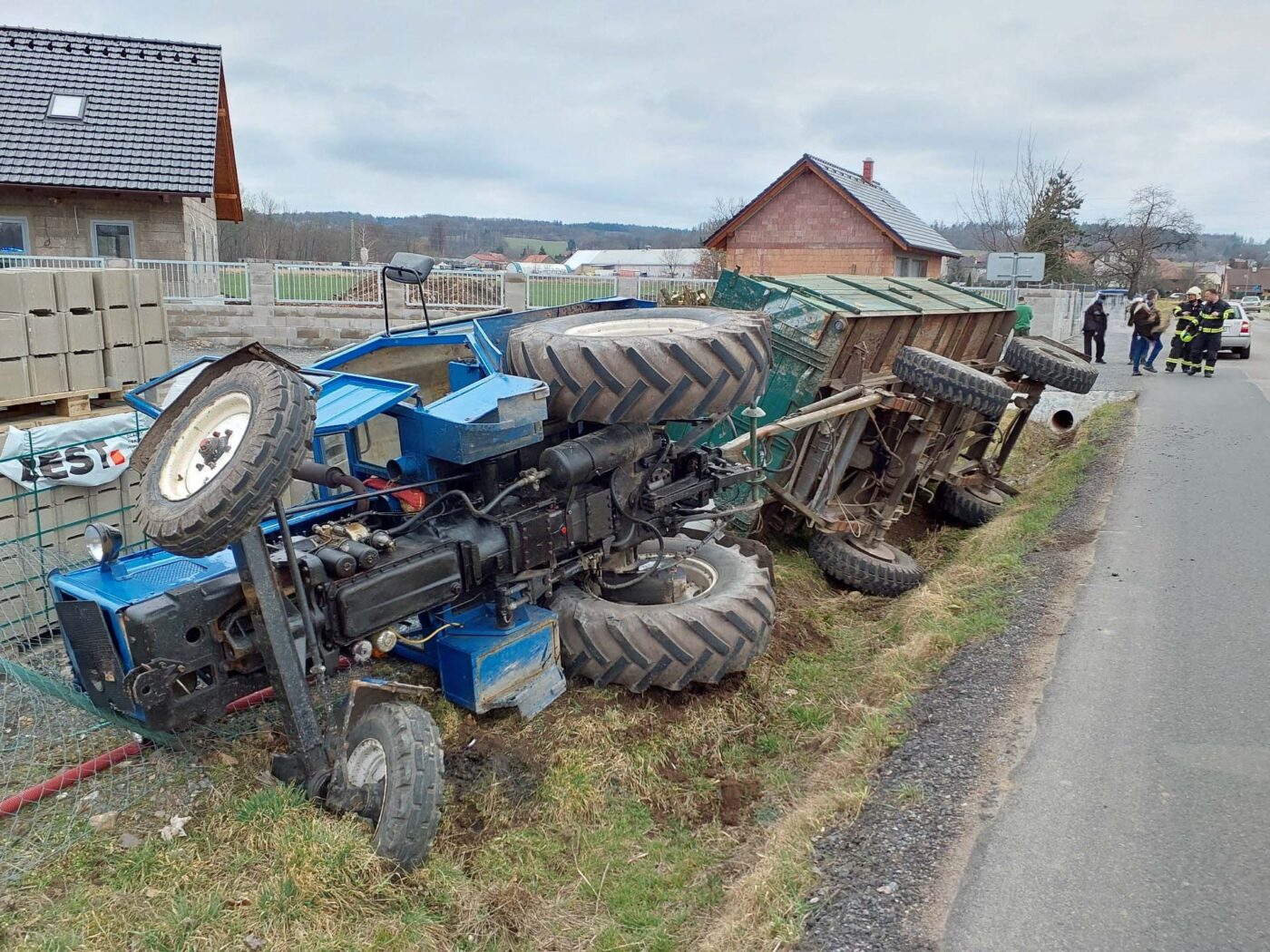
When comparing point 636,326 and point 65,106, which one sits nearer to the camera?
point 636,326

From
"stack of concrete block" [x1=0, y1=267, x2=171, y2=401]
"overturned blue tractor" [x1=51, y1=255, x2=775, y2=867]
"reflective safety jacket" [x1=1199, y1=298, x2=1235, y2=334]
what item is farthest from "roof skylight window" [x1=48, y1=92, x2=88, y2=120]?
"reflective safety jacket" [x1=1199, y1=298, x2=1235, y2=334]

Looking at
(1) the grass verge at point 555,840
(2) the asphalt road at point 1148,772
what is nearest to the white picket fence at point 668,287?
(2) the asphalt road at point 1148,772

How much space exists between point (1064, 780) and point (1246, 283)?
121 meters

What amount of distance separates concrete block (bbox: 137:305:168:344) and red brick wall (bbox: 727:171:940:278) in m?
24.7

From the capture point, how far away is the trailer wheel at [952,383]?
6664 mm

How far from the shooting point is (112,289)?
601 centimetres

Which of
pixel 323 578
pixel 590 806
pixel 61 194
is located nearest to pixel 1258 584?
pixel 590 806

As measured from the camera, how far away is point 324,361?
16.7ft

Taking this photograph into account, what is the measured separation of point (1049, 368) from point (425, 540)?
7.05 metres

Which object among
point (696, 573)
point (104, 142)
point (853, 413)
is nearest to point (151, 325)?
point (696, 573)

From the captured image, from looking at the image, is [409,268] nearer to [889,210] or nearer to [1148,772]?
[1148,772]

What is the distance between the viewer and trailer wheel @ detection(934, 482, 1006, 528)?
894 centimetres

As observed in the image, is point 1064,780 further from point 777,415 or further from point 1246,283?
point 1246,283

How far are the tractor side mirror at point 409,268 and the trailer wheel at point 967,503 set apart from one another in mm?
6166
